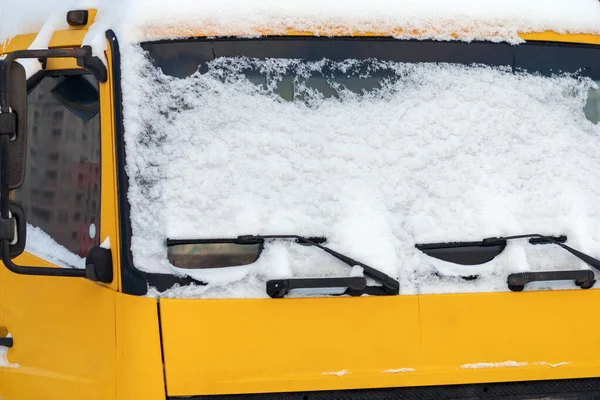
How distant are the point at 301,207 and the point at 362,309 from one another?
38 centimetres

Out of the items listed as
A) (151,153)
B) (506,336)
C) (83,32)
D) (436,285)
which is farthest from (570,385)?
(83,32)

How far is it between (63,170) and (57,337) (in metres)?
0.59

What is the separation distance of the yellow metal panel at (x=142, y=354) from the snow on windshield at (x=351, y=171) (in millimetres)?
105

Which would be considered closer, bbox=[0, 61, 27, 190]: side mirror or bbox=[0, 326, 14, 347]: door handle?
bbox=[0, 61, 27, 190]: side mirror

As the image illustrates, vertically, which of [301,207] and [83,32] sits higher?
[83,32]

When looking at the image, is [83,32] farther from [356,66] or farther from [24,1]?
[356,66]

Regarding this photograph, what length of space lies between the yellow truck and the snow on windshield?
0.05ft

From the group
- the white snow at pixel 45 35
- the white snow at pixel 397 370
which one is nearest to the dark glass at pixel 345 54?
the white snow at pixel 45 35

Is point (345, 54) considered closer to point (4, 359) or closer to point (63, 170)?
point (63, 170)

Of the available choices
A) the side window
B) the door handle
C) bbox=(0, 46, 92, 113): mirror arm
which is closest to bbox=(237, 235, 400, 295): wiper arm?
the side window

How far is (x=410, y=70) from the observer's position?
3.07m

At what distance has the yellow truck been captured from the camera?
2717 millimetres

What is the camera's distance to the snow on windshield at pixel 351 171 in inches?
111

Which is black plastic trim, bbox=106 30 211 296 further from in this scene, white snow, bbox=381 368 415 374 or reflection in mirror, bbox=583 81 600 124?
reflection in mirror, bbox=583 81 600 124
